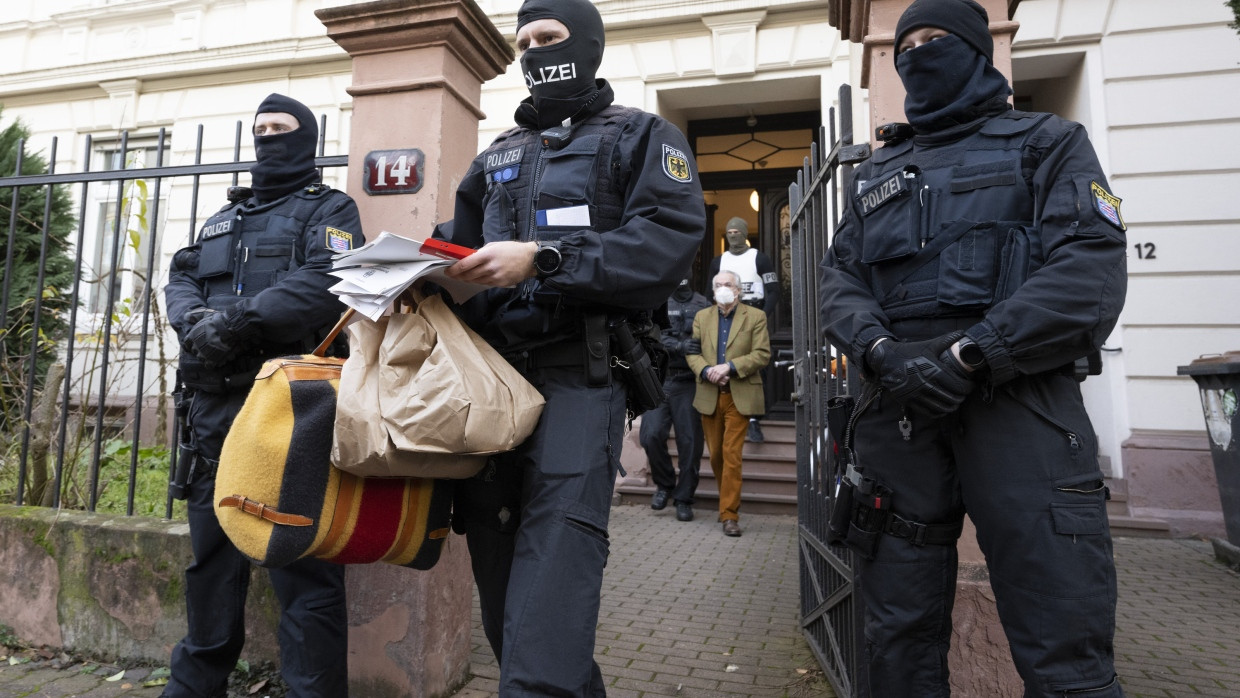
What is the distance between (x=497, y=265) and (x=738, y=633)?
9.04ft

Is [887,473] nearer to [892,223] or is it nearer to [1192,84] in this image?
[892,223]

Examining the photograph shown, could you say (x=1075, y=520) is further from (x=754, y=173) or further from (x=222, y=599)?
(x=754, y=173)

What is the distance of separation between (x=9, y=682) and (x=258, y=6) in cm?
986

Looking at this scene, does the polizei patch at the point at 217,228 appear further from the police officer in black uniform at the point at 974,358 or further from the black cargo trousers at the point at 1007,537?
the black cargo trousers at the point at 1007,537

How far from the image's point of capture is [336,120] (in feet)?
31.9

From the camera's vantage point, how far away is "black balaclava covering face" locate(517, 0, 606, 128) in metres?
2.12

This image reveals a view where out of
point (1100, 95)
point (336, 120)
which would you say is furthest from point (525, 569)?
point (336, 120)

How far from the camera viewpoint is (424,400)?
5.57ft

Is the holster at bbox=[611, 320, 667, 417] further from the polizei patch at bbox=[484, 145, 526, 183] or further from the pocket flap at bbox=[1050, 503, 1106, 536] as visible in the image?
the pocket flap at bbox=[1050, 503, 1106, 536]

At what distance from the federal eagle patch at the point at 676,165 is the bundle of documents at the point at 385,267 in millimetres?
588

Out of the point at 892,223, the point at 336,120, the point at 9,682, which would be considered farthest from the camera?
the point at 336,120

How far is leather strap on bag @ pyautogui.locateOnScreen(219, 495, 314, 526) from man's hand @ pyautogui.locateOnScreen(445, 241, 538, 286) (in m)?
0.71

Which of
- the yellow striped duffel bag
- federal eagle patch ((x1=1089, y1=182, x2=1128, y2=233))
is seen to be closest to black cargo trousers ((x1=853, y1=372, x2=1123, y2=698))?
federal eagle patch ((x1=1089, y1=182, x2=1128, y2=233))

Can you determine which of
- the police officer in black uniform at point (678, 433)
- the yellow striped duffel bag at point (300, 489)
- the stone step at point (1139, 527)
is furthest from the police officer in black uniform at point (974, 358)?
the stone step at point (1139, 527)
